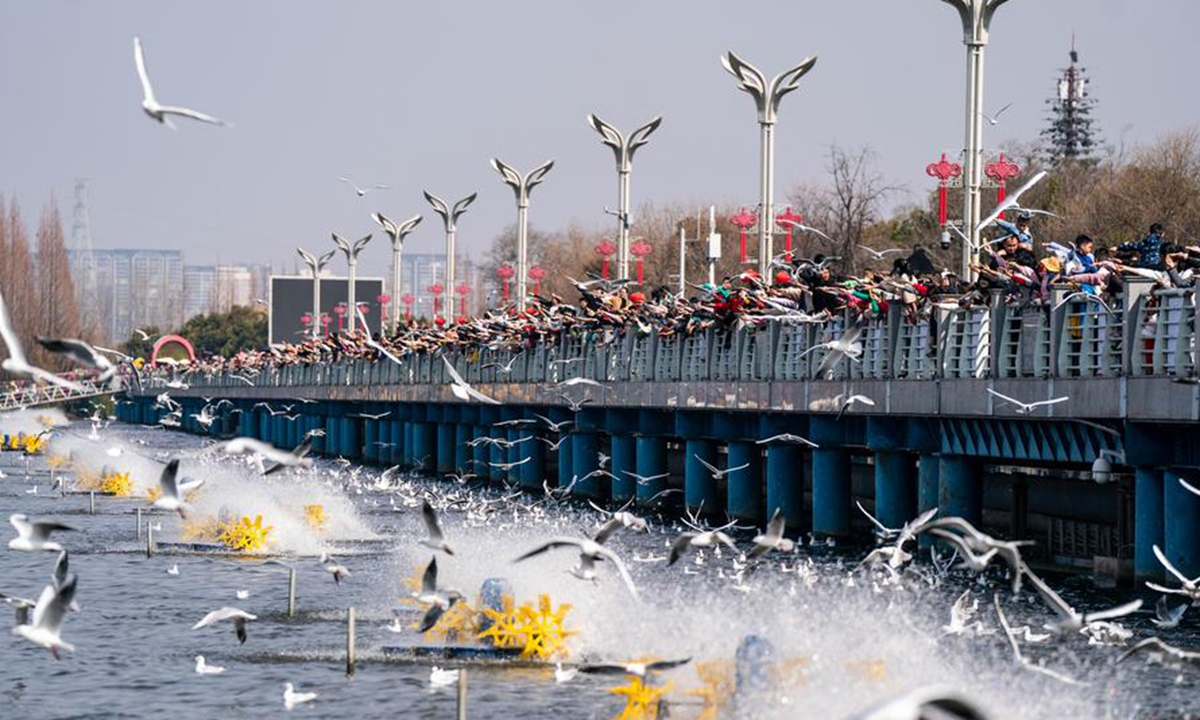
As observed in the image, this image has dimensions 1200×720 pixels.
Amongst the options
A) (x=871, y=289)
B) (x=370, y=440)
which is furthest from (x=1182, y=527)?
(x=370, y=440)

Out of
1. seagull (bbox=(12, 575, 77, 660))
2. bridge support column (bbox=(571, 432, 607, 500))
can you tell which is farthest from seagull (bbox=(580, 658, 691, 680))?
bridge support column (bbox=(571, 432, 607, 500))

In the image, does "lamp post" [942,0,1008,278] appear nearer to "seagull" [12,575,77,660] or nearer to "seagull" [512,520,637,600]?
"seagull" [512,520,637,600]

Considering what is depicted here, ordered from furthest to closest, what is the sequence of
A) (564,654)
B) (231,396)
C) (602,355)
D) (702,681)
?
(231,396)
(602,355)
(564,654)
(702,681)

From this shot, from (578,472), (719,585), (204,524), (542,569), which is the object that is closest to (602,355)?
(578,472)

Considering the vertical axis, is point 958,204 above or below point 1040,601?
above

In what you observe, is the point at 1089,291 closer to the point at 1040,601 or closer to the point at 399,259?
the point at 1040,601

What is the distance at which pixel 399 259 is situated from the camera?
112 metres

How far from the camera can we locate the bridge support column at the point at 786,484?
55.3 meters

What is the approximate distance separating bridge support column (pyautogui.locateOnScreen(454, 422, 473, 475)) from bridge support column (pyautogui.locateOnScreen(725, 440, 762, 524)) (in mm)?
36985

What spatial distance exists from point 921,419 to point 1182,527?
36.2 feet

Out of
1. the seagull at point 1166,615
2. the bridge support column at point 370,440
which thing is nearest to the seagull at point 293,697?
the seagull at point 1166,615

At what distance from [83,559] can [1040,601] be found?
21.7 meters

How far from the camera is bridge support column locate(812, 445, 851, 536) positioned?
5238 cm

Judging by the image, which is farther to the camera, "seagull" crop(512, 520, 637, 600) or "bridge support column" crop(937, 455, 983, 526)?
"bridge support column" crop(937, 455, 983, 526)
